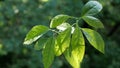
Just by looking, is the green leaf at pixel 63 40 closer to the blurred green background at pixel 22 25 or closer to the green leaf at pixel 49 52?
the green leaf at pixel 49 52

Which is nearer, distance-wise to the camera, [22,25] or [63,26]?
[63,26]

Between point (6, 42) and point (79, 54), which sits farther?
point (6, 42)

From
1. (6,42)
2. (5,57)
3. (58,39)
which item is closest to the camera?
(58,39)

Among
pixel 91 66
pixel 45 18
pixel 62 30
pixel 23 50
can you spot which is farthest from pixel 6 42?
pixel 62 30

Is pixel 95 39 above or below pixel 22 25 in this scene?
above

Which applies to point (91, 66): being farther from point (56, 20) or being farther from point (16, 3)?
point (56, 20)

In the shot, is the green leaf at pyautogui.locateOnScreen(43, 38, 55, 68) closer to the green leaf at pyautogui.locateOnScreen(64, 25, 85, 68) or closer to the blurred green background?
the green leaf at pyautogui.locateOnScreen(64, 25, 85, 68)

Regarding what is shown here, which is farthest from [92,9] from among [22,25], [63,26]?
[22,25]

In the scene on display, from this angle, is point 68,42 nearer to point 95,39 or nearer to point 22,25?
point 95,39
